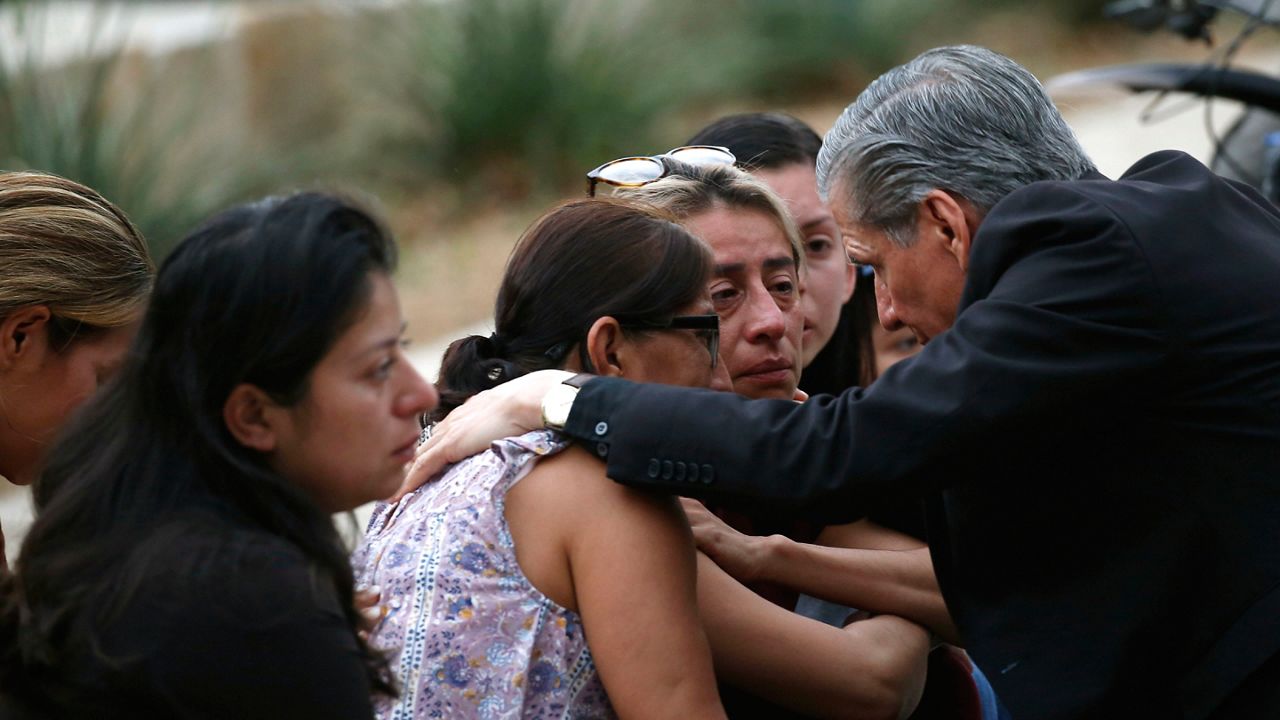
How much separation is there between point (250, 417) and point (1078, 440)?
1173mm

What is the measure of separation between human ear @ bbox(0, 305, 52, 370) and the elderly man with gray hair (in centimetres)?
77

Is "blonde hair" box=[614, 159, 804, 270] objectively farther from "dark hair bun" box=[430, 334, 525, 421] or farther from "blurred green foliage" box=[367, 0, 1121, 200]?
"blurred green foliage" box=[367, 0, 1121, 200]

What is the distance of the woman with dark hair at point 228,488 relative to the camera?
5.59 feet

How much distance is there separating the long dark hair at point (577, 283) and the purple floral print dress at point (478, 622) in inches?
9.8

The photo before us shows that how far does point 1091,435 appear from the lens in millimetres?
2188

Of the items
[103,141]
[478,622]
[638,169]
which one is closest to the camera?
[478,622]

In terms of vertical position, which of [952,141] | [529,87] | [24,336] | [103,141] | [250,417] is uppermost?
[952,141]

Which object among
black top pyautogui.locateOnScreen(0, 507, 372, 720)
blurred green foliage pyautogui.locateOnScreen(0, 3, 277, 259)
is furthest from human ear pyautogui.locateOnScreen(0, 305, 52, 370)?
blurred green foliage pyautogui.locateOnScreen(0, 3, 277, 259)

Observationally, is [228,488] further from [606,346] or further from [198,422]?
[606,346]

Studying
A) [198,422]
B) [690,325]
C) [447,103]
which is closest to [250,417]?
[198,422]

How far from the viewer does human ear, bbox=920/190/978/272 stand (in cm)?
236

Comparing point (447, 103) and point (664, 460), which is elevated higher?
point (664, 460)

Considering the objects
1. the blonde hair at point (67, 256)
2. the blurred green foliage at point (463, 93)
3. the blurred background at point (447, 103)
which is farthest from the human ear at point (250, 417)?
the blurred green foliage at point (463, 93)

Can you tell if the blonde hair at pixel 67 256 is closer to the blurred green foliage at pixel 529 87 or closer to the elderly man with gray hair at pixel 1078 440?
the elderly man with gray hair at pixel 1078 440
